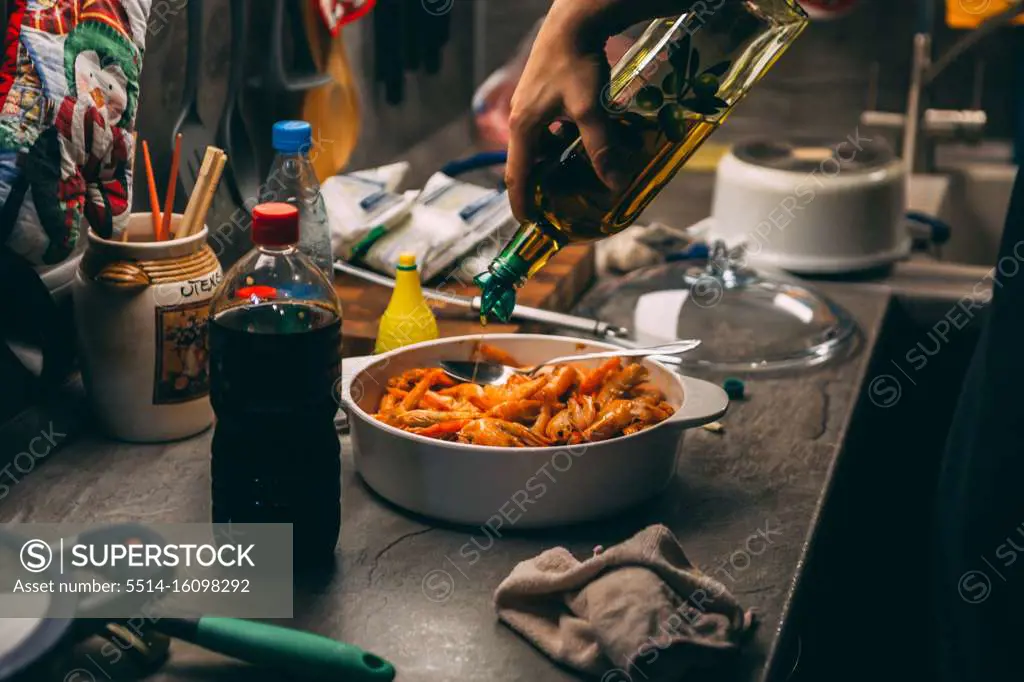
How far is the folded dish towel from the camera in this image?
0.87 metres

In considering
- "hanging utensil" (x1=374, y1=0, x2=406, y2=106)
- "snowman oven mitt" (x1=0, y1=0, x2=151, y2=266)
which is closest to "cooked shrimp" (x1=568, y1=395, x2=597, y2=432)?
"snowman oven mitt" (x1=0, y1=0, x2=151, y2=266)

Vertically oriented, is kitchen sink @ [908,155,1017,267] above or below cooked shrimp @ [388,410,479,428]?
below

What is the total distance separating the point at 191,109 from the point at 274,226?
569 mm

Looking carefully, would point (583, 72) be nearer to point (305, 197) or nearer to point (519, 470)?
point (519, 470)

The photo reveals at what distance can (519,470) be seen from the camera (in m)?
1.02

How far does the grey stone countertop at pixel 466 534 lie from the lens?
91 cm

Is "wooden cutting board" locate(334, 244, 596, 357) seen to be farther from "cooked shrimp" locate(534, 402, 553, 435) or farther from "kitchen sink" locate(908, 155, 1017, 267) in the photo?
"kitchen sink" locate(908, 155, 1017, 267)

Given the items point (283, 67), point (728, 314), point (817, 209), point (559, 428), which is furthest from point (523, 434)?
Answer: point (817, 209)

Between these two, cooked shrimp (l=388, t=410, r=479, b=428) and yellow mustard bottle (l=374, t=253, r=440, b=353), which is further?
yellow mustard bottle (l=374, t=253, r=440, b=353)

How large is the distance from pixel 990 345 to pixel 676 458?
1.28 ft

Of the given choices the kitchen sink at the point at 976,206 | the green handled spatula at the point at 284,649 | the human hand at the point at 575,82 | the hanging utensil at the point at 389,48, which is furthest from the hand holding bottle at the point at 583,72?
the kitchen sink at the point at 976,206

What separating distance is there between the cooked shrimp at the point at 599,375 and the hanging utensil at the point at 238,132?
59cm

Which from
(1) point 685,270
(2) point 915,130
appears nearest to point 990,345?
(1) point 685,270

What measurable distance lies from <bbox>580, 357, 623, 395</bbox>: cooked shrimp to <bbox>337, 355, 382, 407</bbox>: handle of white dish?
0.66ft
